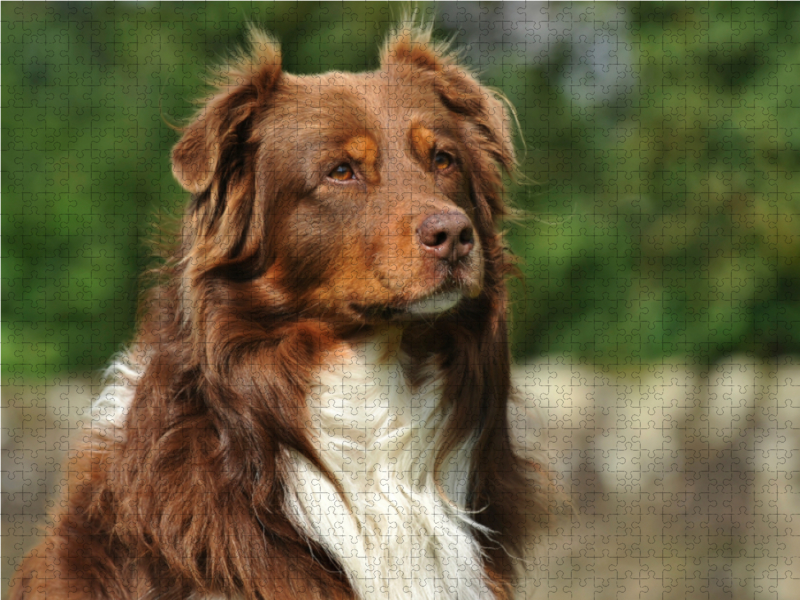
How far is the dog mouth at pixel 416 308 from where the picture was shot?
4.12 m

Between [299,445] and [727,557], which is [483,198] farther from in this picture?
[727,557]

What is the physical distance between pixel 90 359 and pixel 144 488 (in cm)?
715

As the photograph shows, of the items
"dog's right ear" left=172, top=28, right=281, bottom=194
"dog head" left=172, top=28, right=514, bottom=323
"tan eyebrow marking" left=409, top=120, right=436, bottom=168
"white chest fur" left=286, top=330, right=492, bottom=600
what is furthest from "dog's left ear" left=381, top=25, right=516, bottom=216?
"white chest fur" left=286, top=330, right=492, bottom=600

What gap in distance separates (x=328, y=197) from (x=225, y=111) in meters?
0.66

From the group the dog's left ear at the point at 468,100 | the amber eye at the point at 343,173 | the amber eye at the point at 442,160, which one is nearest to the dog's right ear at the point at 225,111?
the amber eye at the point at 343,173

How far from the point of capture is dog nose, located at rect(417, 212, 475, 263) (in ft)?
13.2

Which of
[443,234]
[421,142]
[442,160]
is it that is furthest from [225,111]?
[443,234]

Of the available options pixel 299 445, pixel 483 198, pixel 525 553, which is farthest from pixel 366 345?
pixel 525 553

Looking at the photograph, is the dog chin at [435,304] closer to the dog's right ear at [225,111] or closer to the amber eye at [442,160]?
the amber eye at [442,160]

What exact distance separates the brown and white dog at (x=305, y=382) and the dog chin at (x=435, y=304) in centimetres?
1

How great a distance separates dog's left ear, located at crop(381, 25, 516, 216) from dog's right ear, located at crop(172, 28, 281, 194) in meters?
0.70

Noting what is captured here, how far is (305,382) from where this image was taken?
4.31 m

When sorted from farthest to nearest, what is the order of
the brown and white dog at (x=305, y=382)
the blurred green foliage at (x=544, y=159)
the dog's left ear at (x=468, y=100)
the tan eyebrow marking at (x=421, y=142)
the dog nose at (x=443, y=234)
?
the blurred green foliage at (x=544, y=159) → the dog's left ear at (x=468, y=100) → the tan eyebrow marking at (x=421, y=142) → the brown and white dog at (x=305, y=382) → the dog nose at (x=443, y=234)

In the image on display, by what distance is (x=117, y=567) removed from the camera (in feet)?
13.9
